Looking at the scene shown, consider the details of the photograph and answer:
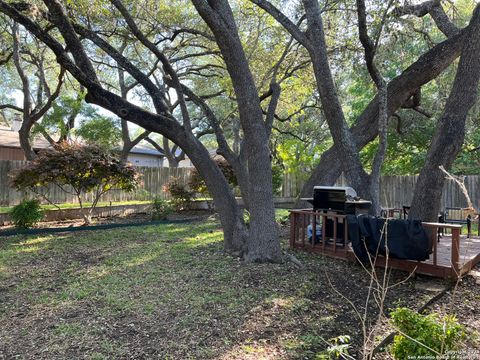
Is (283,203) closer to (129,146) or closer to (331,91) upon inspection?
(129,146)

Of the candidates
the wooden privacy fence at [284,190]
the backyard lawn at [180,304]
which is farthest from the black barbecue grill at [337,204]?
the wooden privacy fence at [284,190]

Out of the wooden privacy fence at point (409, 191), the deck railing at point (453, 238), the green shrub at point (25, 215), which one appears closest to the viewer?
the deck railing at point (453, 238)

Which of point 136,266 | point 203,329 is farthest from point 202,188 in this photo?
point 203,329

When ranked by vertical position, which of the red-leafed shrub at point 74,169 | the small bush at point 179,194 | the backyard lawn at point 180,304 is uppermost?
the red-leafed shrub at point 74,169

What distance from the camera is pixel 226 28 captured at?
473 cm

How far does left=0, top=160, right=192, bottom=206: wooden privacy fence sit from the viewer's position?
1052 centimetres

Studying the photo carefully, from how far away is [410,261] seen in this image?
455 centimetres

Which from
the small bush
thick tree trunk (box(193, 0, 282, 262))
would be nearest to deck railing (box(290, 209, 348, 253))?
thick tree trunk (box(193, 0, 282, 262))

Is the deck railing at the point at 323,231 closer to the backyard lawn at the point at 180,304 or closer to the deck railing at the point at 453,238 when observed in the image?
the backyard lawn at the point at 180,304

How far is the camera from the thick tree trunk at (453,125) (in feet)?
14.3

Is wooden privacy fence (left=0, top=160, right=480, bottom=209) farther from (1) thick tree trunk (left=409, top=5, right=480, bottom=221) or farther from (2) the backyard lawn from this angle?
(1) thick tree trunk (left=409, top=5, right=480, bottom=221)

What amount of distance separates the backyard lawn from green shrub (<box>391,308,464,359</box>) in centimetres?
63

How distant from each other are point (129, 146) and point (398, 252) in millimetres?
12877

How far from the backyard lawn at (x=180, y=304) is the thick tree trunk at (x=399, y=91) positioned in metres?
2.13
